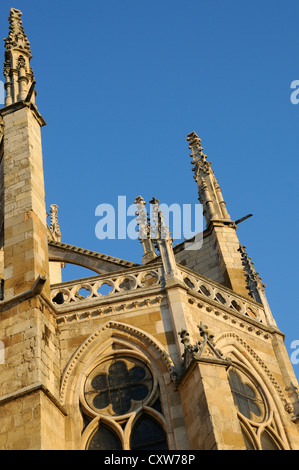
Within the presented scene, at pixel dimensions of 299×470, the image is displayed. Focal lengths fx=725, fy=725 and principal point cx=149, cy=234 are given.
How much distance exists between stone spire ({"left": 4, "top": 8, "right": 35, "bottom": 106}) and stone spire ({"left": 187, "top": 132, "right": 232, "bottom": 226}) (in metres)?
5.35

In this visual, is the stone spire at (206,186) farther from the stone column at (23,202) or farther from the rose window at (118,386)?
the rose window at (118,386)

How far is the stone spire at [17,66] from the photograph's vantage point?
53.4 ft

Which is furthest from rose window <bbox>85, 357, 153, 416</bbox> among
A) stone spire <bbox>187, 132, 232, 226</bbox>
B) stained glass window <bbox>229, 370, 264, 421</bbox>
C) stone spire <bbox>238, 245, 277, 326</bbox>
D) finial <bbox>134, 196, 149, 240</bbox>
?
finial <bbox>134, 196, 149, 240</bbox>

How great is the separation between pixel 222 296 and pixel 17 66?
7382 mm

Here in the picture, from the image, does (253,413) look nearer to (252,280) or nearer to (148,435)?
(148,435)

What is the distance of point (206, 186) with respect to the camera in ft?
63.5

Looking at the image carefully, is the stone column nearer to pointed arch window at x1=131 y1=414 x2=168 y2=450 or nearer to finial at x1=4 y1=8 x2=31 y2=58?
finial at x1=4 y1=8 x2=31 y2=58

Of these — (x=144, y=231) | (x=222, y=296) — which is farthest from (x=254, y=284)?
(x=144, y=231)

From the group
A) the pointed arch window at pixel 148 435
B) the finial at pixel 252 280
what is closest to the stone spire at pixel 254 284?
the finial at pixel 252 280

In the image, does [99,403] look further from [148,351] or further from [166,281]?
[166,281]

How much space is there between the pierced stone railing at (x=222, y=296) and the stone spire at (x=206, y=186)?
3875 mm

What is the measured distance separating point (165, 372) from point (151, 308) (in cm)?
138

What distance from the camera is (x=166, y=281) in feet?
43.3
